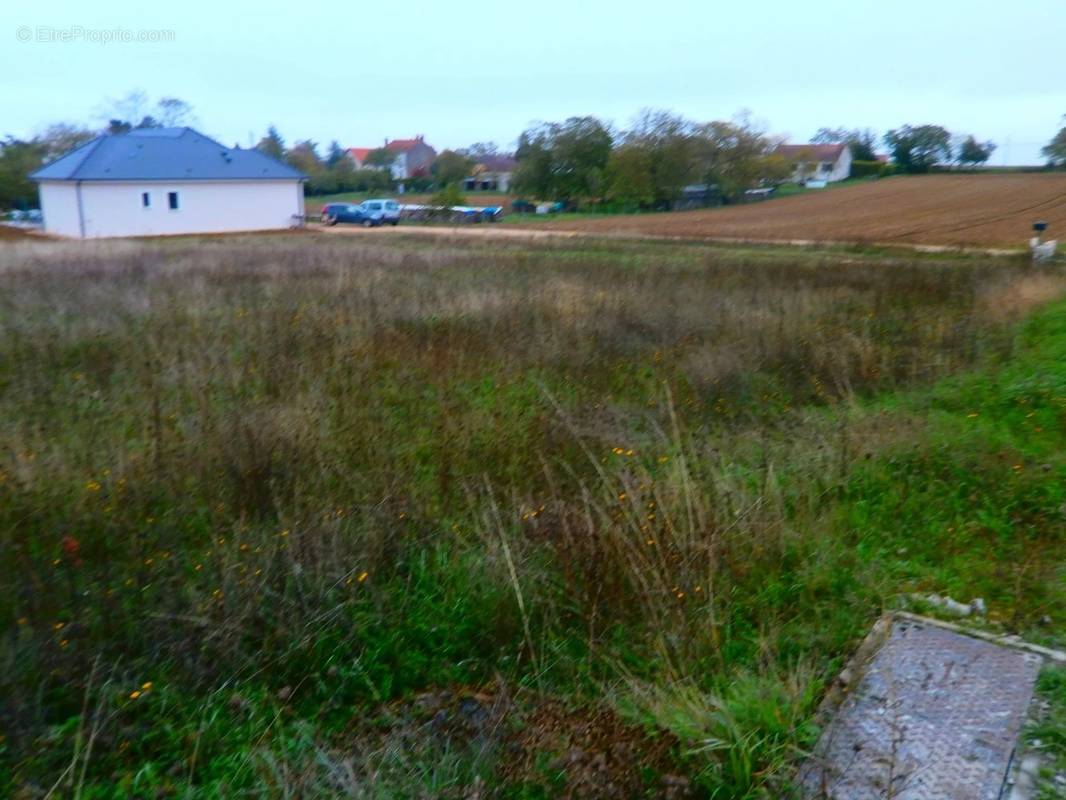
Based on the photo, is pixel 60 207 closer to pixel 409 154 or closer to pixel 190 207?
pixel 190 207

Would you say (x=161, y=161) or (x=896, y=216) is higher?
(x=161, y=161)

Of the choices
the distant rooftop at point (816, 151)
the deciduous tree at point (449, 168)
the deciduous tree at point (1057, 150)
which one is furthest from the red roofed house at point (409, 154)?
the deciduous tree at point (1057, 150)

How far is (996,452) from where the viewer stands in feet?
22.6

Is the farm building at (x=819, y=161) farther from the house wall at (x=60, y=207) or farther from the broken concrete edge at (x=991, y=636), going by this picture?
the broken concrete edge at (x=991, y=636)

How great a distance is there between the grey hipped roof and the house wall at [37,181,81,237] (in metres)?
0.50

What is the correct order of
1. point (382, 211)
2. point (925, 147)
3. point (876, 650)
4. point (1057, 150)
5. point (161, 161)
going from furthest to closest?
point (925, 147), point (1057, 150), point (382, 211), point (161, 161), point (876, 650)

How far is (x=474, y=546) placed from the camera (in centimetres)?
522

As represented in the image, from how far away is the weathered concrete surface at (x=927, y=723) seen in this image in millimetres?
3336

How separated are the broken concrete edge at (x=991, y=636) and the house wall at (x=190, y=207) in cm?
4455

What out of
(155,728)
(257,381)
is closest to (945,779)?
(155,728)

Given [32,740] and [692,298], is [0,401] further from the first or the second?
[692,298]

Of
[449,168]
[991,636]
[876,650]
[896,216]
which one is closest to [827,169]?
[449,168]

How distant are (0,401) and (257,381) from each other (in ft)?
6.37

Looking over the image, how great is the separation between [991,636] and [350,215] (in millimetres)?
48833
